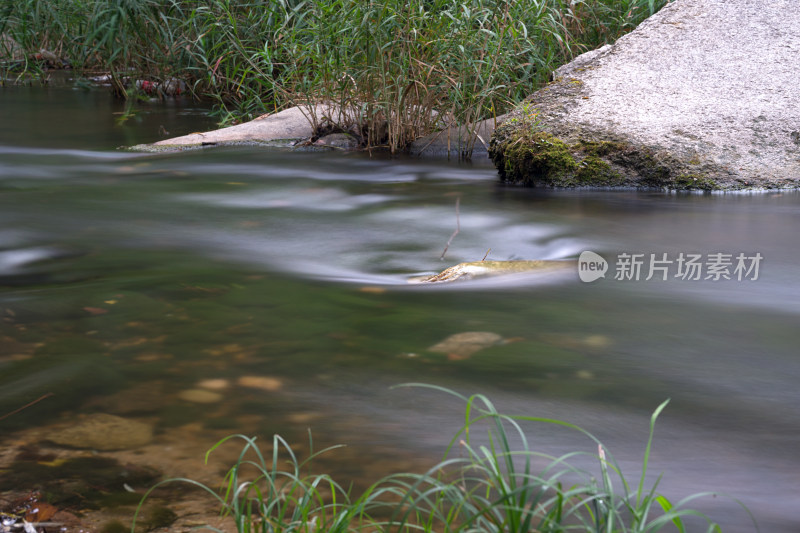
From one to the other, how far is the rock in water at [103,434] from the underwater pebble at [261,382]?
0.28 m

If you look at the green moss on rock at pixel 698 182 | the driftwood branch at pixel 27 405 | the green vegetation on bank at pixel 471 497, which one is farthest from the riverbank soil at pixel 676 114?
the driftwood branch at pixel 27 405

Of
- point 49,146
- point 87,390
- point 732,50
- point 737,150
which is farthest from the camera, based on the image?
point 49,146

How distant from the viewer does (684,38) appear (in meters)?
5.05

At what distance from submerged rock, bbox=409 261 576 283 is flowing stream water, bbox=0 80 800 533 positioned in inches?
3.8

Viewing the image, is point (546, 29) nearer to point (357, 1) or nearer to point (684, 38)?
point (684, 38)

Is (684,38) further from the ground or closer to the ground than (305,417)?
further from the ground

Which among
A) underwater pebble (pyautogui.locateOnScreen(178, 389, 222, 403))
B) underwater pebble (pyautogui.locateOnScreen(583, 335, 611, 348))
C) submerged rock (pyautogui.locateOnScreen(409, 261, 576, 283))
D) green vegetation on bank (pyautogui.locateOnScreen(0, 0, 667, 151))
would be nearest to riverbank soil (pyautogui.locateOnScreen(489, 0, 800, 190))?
green vegetation on bank (pyautogui.locateOnScreen(0, 0, 667, 151))

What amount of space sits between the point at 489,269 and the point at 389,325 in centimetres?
72

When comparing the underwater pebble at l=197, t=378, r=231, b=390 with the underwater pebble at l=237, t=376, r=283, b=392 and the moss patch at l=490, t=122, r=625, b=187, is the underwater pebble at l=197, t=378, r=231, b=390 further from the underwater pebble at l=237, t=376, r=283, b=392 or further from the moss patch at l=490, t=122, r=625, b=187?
the moss patch at l=490, t=122, r=625, b=187

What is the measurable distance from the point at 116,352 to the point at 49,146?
168 inches

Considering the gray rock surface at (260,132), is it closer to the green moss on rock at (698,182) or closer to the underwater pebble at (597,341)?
the green moss on rock at (698,182)

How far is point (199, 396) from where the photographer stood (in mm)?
1837

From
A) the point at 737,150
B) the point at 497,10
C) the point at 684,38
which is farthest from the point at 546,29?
the point at 737,150

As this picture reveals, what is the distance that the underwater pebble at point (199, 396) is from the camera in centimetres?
182
